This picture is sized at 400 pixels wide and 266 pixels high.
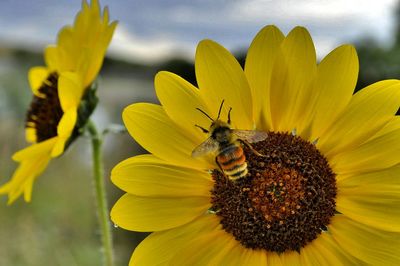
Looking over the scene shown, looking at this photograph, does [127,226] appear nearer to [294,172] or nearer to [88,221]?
[294,172]

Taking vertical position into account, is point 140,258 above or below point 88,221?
above

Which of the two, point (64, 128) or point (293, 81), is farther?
point (64, 128)

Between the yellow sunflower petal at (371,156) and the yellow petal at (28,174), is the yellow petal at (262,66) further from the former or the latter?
the yellow petal at (28,174)

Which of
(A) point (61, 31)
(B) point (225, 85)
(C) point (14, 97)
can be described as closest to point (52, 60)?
(A) point (61, 31)

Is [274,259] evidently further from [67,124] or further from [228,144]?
[67,124]

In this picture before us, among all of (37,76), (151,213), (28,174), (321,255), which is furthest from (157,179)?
(37,76)

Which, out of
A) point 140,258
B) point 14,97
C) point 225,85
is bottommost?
point 14,97

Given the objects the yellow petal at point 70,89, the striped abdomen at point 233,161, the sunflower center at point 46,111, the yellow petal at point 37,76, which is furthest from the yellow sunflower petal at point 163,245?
the yellow petal at point 37,76
